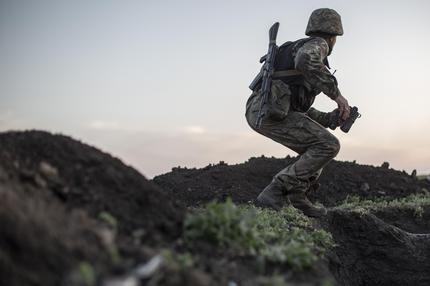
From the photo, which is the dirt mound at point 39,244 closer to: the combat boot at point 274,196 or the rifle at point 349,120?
the combat boot at point 274,196

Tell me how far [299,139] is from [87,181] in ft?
15.6

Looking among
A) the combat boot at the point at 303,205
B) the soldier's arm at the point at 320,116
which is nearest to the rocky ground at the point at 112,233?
the combat boot at the point at 303,205

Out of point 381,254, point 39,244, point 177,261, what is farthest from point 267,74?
point 39,244

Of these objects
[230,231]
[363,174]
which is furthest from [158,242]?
[363,174]

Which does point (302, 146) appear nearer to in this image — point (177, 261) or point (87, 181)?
point (87, 181)

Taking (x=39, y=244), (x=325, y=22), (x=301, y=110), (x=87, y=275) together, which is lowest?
(x=87, y=275)

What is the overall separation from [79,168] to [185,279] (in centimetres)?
146

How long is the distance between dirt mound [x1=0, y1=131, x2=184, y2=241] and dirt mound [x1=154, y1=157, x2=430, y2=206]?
604cm

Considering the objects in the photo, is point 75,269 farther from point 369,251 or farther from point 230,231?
point 369,251

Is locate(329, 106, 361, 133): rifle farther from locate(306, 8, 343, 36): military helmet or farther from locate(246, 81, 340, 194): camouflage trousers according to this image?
locate(306, 8, 343, 36): military helmet

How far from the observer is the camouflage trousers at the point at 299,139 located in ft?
28.6

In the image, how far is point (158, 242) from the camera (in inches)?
162

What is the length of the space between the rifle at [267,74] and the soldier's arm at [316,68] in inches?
21.1

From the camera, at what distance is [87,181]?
4543 millimetres
